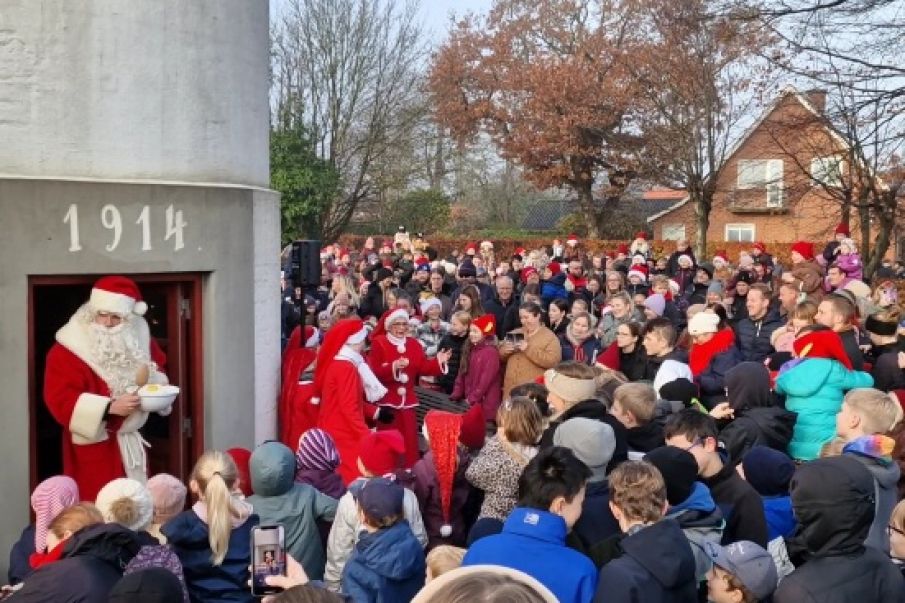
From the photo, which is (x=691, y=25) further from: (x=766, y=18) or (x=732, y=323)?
(x=732, y=323)

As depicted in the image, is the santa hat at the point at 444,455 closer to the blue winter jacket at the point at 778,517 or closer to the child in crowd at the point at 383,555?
the child in crowd at the point at 383,555

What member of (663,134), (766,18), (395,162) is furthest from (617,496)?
(395,162)

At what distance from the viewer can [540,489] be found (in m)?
4.41

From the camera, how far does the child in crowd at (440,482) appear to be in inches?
240

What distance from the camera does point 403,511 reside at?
516cm

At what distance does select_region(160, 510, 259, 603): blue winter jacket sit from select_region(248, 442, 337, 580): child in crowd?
54cm

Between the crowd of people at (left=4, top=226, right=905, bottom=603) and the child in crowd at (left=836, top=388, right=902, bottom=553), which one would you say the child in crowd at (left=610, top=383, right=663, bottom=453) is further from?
the child in crowd at (left=836, top=388, right=902, bottom=553)

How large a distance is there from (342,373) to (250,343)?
0.92 m

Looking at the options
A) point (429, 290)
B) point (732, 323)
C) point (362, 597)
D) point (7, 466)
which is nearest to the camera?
point (362, 597)

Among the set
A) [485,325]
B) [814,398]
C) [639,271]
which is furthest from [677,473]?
[639,271]

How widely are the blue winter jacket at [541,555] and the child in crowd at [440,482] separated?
183 centimetres

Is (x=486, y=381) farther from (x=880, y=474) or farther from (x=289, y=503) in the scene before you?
(x=880, y=474)

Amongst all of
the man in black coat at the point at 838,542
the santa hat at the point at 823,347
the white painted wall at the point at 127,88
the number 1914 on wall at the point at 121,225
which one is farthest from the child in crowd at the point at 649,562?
the white painted wall at the point at 127,88

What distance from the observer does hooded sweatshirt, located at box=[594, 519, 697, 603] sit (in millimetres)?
3920
